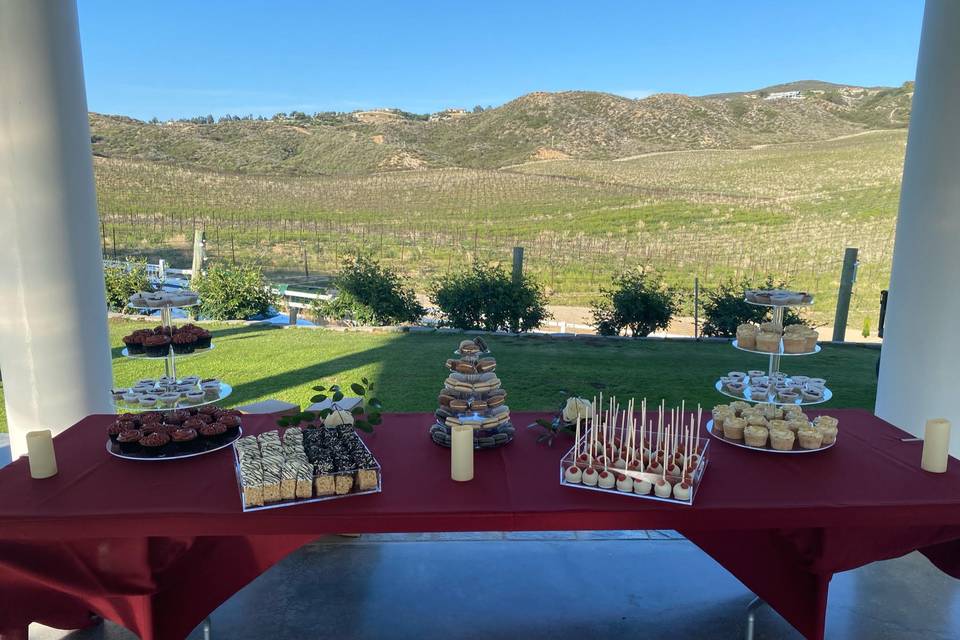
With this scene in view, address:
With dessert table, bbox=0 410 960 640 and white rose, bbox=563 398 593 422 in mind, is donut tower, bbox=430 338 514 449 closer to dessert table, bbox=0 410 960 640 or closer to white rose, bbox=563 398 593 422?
dessert table, bbox=0 410 960 640

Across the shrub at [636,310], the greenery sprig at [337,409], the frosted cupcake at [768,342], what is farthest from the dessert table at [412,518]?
the shrub at [636,310]

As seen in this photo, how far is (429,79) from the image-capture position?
38688 millimetres

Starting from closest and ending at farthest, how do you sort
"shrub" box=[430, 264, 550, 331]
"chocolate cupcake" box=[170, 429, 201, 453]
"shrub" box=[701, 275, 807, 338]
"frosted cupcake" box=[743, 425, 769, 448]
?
"chocolate cupcake" box=[170, 429, 201, 453] < "frosted cupcake" box=[743, 425, 769, 448] < "shrub" box=[701, 275, 807, 338] < "shrub" box=[430, 264, 550, 331]

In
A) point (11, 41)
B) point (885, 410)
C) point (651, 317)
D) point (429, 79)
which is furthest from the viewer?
point (429, 79)

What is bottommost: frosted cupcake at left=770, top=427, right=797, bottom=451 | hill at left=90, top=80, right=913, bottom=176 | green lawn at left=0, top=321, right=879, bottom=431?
green lawn at left=0, top=321, right=879, bottom=431

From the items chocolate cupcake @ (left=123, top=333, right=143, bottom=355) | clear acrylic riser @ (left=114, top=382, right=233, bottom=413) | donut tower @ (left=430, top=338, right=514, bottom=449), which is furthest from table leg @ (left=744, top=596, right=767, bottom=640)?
chocolate cupcake @ (left=123, top=333, right=143, bottom=355)

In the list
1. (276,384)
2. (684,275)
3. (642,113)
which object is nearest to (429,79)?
(642,113)

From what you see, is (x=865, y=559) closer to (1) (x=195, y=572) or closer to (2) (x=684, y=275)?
(1) (x=195, y=572)

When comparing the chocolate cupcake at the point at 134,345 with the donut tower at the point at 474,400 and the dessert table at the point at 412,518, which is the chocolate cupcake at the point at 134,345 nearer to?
the dessert table at the point at 412,518

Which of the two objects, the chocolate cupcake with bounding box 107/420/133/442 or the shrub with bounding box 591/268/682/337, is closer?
the chocolate cupcake with bounding box 107/420/133/442

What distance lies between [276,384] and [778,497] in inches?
202

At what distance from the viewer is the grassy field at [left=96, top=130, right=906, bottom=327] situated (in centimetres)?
1530

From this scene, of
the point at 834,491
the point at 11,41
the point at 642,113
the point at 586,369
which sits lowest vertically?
the point at 586,369

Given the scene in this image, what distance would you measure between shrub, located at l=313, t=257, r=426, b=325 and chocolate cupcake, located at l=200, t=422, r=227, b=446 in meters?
6.57
